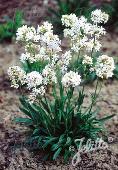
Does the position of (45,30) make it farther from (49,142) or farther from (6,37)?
(6,37)

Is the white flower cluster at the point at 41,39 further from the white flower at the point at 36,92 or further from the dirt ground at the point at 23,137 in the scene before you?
the dirt ground at the point at 23,137

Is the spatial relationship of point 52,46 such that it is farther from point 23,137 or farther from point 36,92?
point 23,137

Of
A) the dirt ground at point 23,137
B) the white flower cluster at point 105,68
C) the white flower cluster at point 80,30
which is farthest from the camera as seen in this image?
the dirt ground at point 23,137

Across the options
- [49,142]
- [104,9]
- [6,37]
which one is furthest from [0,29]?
[49,142]

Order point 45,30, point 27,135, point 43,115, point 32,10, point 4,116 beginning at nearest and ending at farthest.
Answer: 1. point 45,30
2. point 43,115
3. point 27,135
4. point 4,116
5. point 32,10

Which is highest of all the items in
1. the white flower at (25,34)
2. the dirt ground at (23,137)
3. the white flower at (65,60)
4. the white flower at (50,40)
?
the white flower at (25,34)

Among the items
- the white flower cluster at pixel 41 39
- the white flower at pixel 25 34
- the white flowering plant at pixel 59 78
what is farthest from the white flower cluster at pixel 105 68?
the white flower at pixel 25 34

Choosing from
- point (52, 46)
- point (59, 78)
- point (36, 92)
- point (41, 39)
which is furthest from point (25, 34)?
point (59, 78)

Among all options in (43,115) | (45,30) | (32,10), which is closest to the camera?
(45,30)

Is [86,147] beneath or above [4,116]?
beneath
